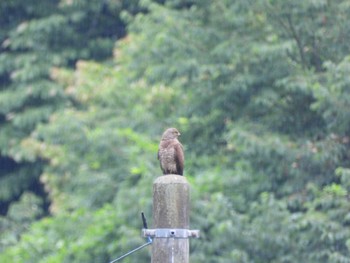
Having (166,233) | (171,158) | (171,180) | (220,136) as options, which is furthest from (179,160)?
(220,136)

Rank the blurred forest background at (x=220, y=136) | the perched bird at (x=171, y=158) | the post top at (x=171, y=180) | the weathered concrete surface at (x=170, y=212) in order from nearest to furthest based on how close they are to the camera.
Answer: the weathered concrete surface at (x=170, y=212), the post top at (x=171, y=180), the perched bird at (x=171, y=158), the blurred forest background at (x=220, y=136)

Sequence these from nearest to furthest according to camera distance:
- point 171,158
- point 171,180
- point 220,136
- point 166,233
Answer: point 166,233, point 171,180, point 171,158, point 220,136

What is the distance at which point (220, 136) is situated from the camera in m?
13.2

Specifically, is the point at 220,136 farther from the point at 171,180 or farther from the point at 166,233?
the point at 166,233

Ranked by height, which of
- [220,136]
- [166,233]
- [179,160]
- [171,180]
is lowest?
[166,233]

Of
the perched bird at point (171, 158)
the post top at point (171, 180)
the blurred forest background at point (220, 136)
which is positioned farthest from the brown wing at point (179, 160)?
the blurred forest background at point (220, 136)

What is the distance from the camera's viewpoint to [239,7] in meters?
12.5

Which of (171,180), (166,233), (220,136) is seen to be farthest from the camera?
(220,136)

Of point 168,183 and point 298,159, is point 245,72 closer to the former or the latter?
point 298,159

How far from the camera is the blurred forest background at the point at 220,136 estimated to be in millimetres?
11086

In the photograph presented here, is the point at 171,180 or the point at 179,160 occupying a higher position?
the point at 179,160

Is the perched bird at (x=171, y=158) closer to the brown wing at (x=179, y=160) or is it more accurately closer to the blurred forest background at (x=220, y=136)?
the brown wing at (x=179, y=160)

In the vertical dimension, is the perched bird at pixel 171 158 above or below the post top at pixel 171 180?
A: above

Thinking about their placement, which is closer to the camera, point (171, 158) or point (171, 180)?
point (171, 180)
